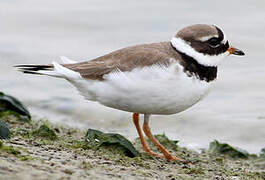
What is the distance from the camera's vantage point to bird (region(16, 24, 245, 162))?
538 centimetres

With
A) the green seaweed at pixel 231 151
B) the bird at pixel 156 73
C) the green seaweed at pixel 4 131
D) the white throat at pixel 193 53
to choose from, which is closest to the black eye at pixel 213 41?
the bird at pixel 156 73

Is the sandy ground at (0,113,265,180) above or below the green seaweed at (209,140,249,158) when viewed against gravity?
below

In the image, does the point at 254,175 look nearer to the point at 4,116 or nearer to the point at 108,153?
the point at 108,153

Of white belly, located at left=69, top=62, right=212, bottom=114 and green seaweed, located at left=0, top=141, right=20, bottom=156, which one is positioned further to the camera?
white belly, located at left=69, top=62, right=212, bottom=114

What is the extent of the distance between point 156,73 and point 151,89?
174 mm

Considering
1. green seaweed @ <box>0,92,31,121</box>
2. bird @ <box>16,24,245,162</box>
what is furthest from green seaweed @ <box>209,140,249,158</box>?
green seaweed @ <box>0,92,31,121</box>

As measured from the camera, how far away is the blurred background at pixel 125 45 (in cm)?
904

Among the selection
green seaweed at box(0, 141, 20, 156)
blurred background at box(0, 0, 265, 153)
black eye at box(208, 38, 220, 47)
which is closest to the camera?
green seaweed at box(0, 141, 20, 156)

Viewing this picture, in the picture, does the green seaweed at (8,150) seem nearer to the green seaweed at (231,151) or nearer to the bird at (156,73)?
the bird at (156,73)

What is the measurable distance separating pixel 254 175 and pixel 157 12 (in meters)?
8.12

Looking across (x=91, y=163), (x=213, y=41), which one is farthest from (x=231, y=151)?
(x=91, y=163)

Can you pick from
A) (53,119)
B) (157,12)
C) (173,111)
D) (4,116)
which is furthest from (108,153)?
(157,12)

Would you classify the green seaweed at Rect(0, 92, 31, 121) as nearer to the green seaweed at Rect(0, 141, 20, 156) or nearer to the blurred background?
the blurred background

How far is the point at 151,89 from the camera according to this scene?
5348 mm
